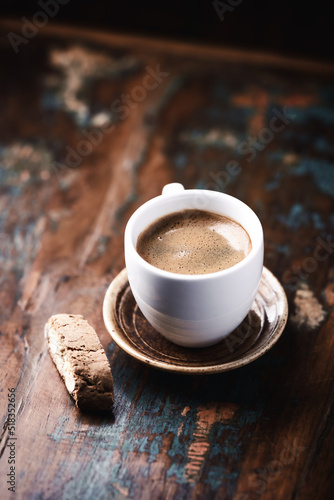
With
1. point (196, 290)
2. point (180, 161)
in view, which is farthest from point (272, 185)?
point (196, 290)

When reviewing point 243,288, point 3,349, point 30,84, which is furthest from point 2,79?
point 243,288

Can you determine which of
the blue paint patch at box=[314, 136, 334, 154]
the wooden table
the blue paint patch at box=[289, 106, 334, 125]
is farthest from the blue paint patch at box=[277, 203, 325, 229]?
the blue paint patch at box=[289, 106, 334, 125]

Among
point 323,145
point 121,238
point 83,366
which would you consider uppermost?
point 83,366

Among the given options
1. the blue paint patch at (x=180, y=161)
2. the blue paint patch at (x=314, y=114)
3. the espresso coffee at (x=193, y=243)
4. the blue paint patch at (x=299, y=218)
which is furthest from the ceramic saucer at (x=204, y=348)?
the blue paint patch at (x=314, y=114)

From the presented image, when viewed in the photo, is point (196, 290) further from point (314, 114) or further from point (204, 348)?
point (314, 114)

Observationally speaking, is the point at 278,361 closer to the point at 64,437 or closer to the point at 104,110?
the point at 64,437

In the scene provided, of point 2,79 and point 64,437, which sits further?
point 2,79

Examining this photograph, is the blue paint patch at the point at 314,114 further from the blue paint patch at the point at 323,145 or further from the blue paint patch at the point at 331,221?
the blue paint patch at the point at 331,221
